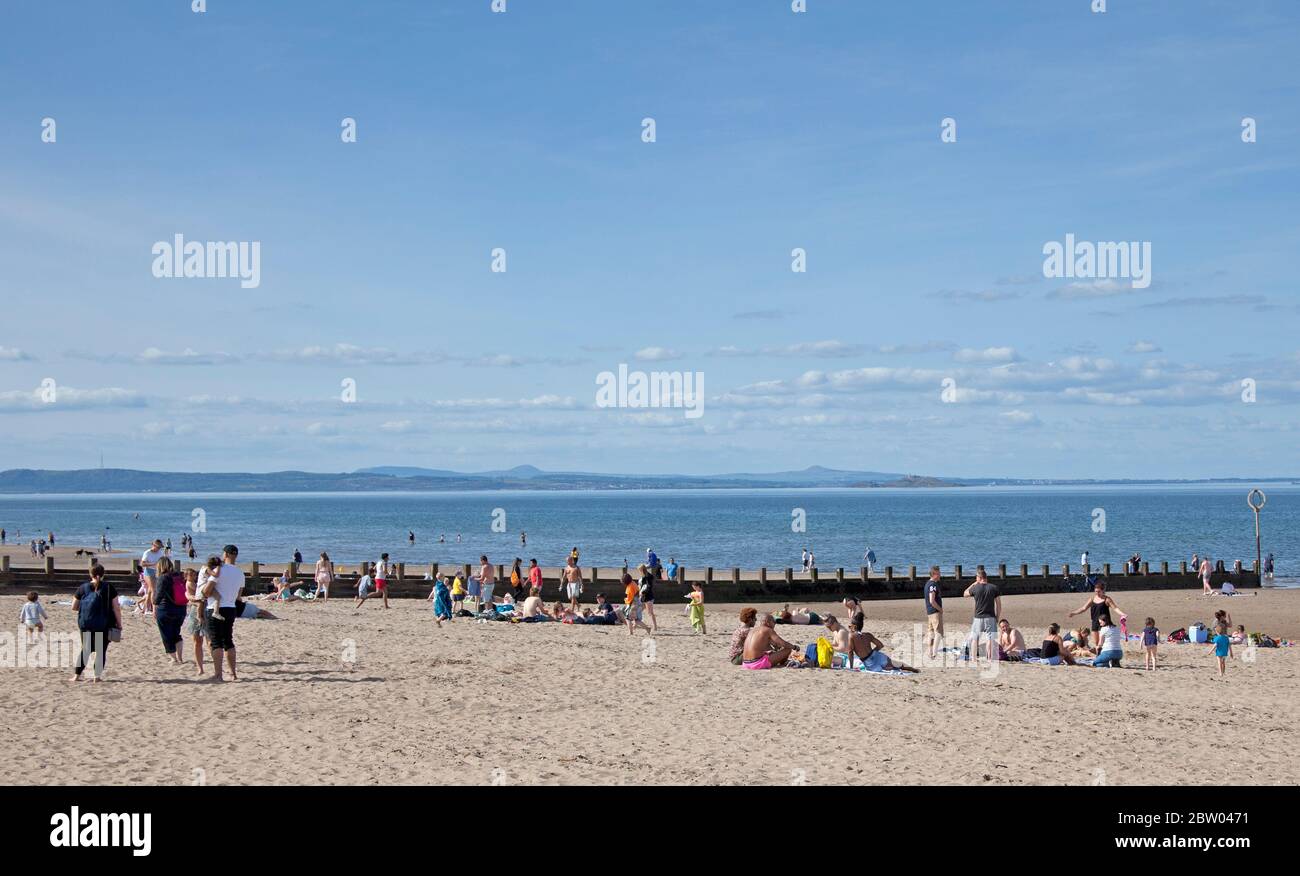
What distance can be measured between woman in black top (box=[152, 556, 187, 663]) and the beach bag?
9512 mm

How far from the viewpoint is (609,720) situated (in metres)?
13.5

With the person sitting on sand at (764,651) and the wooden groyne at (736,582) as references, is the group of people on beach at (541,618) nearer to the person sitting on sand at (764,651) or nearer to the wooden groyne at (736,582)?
the person sitting on sand at (764,651)

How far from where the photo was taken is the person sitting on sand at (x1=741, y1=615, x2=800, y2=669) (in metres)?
18.0

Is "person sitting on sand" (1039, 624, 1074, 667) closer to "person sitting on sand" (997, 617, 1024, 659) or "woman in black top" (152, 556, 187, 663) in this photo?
"person sitting on sand" (997, 617, 1024, 659)

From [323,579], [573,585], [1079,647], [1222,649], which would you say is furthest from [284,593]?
[1222,649]

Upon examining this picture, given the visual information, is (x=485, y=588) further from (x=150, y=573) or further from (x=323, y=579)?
(x=150, y=573)

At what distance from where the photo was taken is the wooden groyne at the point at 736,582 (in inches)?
1250

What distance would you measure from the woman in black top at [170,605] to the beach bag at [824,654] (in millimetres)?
9512

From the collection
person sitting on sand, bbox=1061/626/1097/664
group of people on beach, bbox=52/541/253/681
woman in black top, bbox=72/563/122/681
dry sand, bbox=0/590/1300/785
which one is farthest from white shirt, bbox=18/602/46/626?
person sitting on sand, bbox=1061/626/1097/664

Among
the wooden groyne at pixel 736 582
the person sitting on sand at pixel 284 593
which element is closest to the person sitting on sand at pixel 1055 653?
the wooden groyne at pixel 736 582

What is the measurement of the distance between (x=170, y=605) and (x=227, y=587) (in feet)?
5.53

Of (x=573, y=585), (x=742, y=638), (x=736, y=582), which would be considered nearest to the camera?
(x=742, y=638)
